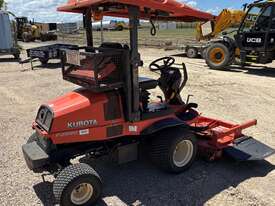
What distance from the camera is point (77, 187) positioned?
3.90 meters

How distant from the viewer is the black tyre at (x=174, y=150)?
4582mm

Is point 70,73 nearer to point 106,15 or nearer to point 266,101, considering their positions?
point 106,15

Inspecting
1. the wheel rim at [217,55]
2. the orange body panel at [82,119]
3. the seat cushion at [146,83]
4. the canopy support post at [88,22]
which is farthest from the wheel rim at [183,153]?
the wheel rim at [217,55]

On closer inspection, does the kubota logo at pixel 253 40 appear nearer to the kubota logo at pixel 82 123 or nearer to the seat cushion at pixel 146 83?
the seat cushion at pixel 146 83

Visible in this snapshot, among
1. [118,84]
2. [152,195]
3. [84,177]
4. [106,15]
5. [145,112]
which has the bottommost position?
[152,195]

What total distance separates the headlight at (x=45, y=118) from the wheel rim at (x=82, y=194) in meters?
0.76

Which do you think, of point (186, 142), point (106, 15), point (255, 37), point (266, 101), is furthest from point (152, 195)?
Answer: point (255, 37)

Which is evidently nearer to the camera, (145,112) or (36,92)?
(145,112)

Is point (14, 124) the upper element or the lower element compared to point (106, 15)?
lower

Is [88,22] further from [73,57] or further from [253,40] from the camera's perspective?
[253,40]

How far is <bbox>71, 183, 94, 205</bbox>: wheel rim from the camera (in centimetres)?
396

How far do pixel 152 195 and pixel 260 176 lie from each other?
155 cm

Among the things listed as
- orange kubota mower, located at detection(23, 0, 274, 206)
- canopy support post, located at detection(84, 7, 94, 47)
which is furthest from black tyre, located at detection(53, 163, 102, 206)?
canopy support post, located at detection(84, 7, 94, 47)

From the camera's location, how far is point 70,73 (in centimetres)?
480
